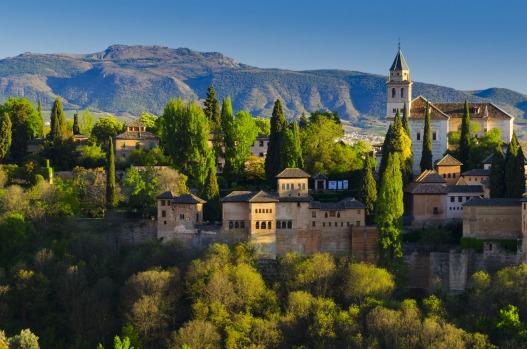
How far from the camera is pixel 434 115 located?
71062 mm

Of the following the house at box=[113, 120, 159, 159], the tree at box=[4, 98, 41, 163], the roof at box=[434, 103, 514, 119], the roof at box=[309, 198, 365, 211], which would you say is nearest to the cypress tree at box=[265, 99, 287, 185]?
the roof at box=[309, 198, 365, 211]

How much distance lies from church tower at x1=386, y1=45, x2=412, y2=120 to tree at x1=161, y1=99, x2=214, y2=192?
1474 cm

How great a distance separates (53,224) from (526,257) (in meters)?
26.9

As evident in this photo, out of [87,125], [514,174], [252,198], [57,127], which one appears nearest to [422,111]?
[514,174]

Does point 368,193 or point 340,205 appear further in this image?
point 368,193

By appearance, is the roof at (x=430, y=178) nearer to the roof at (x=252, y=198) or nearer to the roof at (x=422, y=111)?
the roof at (x=252, y=198)

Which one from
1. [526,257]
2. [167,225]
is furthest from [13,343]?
[526,257]

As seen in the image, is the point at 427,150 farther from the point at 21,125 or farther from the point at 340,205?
the point at 21,125

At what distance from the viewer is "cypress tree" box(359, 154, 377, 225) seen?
191 feet

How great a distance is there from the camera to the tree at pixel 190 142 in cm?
6431

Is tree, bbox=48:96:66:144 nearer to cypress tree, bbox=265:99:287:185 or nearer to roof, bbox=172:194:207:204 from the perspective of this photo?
cypress tree, bbox=265:99:287:185

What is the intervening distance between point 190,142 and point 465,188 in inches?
680

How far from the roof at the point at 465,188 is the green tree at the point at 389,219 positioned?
4.72m

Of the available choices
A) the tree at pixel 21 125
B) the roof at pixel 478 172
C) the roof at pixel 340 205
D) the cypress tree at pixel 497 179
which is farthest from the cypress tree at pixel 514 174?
the tree at pixel 21 125
